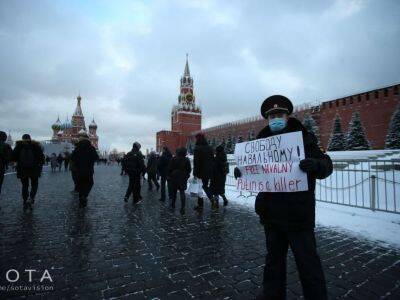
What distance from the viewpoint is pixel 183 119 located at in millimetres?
92438

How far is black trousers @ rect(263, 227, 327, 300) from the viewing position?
78.5 inches

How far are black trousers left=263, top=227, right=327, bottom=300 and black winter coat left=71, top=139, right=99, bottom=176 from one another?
19.0ft

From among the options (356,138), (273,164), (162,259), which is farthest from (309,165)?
(356,138)

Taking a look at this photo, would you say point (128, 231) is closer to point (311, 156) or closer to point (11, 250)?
point (11, 250)

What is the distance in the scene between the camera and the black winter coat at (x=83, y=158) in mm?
6824

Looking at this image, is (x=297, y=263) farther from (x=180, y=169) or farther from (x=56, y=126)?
(x=56, y=126)

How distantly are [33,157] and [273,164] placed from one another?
6.43 meters

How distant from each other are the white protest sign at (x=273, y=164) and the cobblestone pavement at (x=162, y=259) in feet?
3.75

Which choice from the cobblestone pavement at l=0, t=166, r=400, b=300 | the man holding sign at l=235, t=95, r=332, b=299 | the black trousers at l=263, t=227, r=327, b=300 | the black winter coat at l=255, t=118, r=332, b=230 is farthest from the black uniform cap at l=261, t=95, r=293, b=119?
the cobblestone pavement at l=0, t=166, r=400, b=300

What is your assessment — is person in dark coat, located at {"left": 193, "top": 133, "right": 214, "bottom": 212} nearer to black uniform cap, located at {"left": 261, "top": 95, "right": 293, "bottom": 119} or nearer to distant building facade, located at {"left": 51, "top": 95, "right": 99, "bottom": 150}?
black uniform cap, located at {"left": 261, "top": 95, "right": 293, "bottom": 119}

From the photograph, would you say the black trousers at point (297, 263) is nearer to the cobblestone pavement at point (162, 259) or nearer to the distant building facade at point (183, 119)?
the cobblestone pavement at point (162, 259)

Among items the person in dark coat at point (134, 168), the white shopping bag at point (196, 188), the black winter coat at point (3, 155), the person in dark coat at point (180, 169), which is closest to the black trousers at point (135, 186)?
the person in dark coat at point (134, 168)

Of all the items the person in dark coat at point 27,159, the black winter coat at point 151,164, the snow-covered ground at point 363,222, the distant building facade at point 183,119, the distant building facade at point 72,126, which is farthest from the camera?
the distant building facade at point 183,119

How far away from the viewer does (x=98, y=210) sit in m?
6.88
